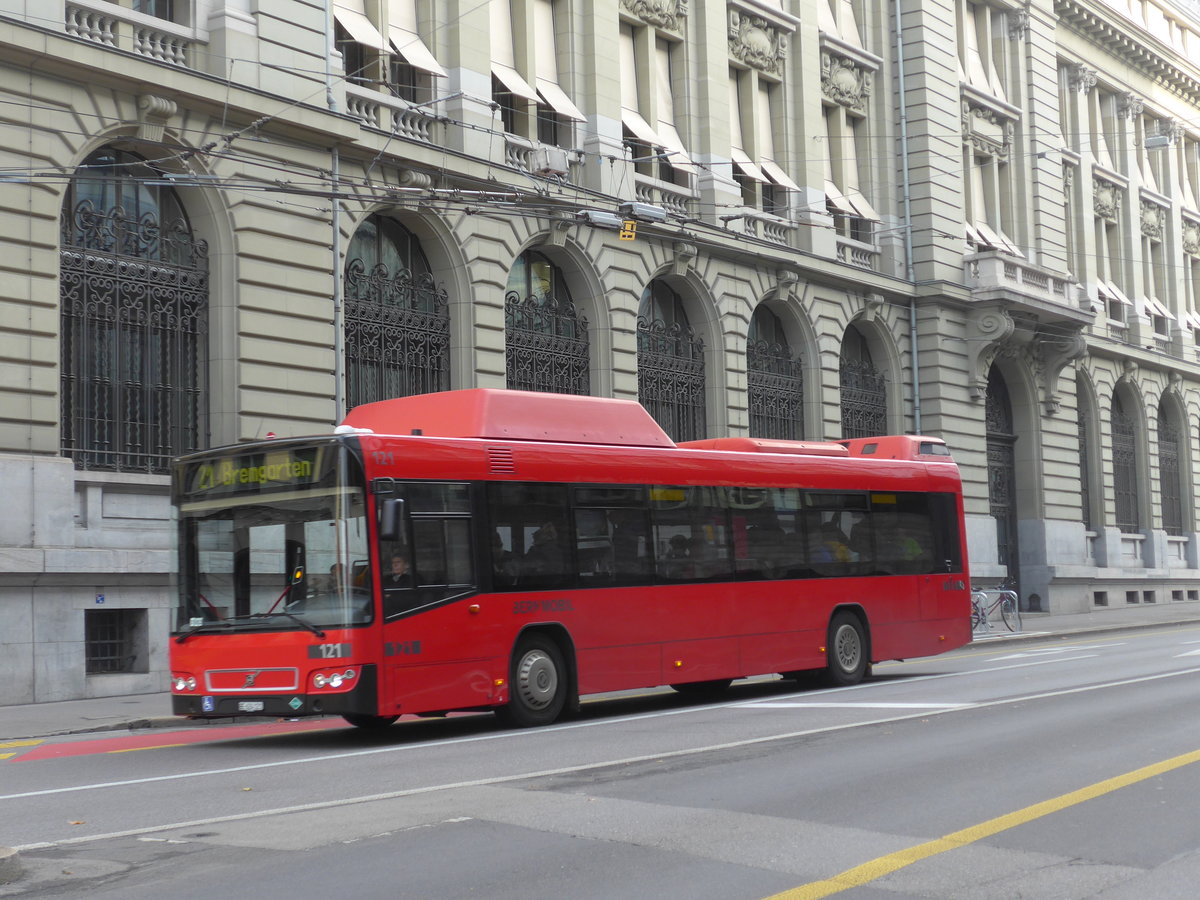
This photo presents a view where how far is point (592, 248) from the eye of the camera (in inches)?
1084

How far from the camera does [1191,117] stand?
53.7 m

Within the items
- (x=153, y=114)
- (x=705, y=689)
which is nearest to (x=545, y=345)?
(x=153, y=114)

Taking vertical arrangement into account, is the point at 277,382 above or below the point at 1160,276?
below

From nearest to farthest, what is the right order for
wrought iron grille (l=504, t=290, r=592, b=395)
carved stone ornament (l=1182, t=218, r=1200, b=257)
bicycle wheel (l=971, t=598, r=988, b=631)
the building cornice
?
wrought iron grille (l=504, t=290, r=592, b=395), bicycle wheel (l=971, t=598, r=988, b=631), the building cornice, carved stone ornament (l=1182, t=218, r=1200, b=257)

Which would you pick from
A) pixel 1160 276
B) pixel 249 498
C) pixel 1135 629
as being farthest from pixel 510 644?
pixel 1160 276

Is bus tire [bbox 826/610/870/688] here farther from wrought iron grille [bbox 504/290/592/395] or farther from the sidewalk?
wrought iron grille [bbox 504/290/592/395]

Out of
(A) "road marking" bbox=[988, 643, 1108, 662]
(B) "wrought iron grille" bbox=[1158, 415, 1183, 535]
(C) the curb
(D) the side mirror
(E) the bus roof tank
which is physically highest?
(B) "wrought iron grille" bbox=[1158, 415, 1183, 535]

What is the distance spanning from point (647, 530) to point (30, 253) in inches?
347

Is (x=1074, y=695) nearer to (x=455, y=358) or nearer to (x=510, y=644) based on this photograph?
(x=510, y=644)

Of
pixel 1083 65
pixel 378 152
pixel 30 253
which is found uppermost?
pixel 1083 65

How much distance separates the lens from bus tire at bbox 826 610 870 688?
18272 millimetres

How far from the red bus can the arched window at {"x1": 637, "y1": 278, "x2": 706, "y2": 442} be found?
1066 centimetres

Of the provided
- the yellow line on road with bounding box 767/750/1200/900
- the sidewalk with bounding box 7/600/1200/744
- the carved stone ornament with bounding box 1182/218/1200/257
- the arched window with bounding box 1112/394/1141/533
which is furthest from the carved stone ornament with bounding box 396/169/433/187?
the carved stone ornament with bounding box 1182/218/1200/257

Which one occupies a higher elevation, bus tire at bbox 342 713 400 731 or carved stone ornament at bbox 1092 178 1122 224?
carved stone ornament at bbox 1092 178 1122 224
